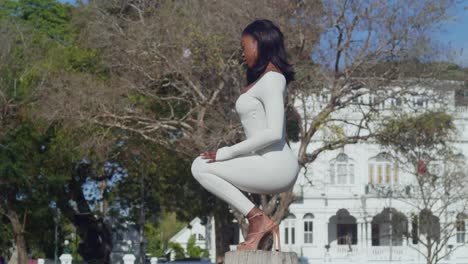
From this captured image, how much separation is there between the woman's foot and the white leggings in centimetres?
9

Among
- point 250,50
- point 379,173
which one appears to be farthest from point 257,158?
point 379,173

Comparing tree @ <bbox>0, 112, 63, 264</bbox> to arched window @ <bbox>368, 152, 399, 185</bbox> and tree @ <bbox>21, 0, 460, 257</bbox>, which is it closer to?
tree @ <bbox>21, 0, 460, 257</bbox>

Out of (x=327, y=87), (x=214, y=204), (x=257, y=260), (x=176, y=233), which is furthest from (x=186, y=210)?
(x=176, y=233)

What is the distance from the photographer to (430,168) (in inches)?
1576

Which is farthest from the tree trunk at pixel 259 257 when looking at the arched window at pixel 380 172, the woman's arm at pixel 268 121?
the arched window at pixel 380 172

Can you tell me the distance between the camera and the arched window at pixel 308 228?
2282 inches

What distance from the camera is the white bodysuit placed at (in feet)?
31.2

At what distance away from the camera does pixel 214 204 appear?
3575 centimetres

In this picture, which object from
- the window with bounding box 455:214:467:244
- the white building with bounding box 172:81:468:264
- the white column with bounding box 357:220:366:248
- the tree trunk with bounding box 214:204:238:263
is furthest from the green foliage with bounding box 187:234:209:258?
the tree trunk with bounding box 214:204:238:263

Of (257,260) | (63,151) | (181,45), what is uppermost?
(181,45)

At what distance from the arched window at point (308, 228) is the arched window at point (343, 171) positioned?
8.88 ft

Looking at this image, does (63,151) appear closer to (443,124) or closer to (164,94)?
(164,94)

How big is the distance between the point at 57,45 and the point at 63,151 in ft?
17.4

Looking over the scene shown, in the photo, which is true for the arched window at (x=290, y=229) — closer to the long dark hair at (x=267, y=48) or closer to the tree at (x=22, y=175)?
the tree at (x=22, y=175)
